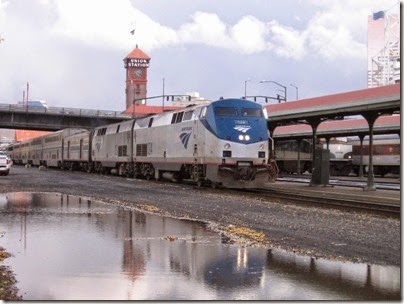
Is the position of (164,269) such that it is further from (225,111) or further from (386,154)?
(386,154)

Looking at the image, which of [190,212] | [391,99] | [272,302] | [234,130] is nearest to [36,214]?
[190,212]

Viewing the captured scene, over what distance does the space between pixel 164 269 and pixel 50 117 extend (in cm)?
7571

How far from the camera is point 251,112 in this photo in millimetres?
26828

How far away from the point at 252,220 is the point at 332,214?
2.95 meters

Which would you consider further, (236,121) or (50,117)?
(50,117)

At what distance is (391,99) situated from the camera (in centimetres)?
2509

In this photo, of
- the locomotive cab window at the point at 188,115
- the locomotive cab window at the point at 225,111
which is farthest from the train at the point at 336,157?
the locomotive cab window at the point at 225,111

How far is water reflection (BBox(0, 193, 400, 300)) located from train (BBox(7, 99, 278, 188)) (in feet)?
40.3

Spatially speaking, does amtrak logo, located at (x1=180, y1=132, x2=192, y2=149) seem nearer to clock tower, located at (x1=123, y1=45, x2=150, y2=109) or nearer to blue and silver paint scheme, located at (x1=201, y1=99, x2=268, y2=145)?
blue and silver paint scheme, located at (x1=201, y1=99, x2=268, y2=145)

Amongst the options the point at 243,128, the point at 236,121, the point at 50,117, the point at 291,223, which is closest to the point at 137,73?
the point at 50,117

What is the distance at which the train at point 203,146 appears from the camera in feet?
83.2

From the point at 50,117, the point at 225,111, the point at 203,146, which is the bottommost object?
the point at 203,146

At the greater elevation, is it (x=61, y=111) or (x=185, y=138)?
(x=61, y=111)

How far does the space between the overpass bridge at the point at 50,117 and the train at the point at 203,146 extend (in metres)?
39.8
